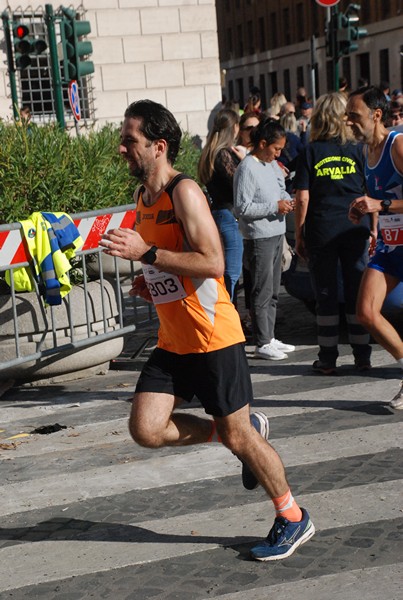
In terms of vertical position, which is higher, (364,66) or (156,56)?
(156,56)

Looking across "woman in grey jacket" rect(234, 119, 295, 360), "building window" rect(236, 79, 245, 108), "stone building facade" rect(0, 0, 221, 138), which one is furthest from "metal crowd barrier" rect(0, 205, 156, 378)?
"building window" rect(236, 79, 245, 108)

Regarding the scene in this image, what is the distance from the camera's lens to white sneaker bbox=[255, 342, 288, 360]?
9.06m

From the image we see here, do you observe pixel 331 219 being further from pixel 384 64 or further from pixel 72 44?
pixel 384 64

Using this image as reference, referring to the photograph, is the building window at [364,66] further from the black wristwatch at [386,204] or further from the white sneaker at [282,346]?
the black wristwatch at [386,204]

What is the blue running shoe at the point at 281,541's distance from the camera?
4766 mm

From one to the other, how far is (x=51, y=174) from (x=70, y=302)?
105cm

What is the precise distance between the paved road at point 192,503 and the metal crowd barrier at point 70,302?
0.38 meters

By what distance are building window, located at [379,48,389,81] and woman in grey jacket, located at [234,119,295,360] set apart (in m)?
54.6

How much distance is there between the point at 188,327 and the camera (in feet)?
16.0

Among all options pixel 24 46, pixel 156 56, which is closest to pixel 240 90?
pixel 156 56

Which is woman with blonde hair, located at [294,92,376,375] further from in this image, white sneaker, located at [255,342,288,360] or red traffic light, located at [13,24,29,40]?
red traffic light, located at [13,24,29,40]

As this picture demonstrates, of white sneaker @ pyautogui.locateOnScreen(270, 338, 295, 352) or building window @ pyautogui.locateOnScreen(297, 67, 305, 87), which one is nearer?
white sneaker @ pyautogui.locateOnScreen(270, 338, 295, 352)

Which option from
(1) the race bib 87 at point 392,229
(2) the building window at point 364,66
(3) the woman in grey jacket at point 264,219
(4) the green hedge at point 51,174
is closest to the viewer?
(1) the race bib 87 at point 392,229

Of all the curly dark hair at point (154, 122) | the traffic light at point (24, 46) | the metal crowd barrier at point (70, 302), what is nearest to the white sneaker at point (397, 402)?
the metal crowd barrier at point (70, 302)
